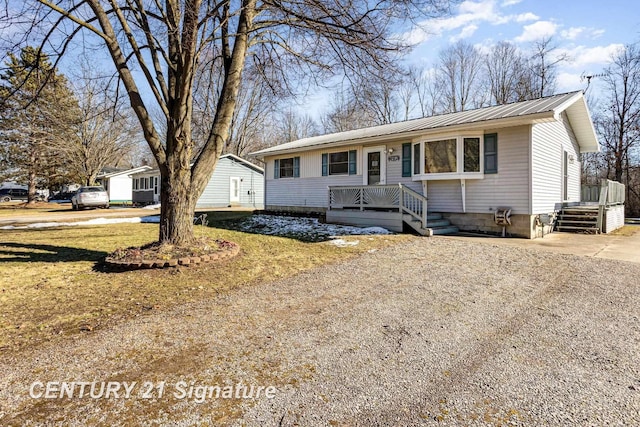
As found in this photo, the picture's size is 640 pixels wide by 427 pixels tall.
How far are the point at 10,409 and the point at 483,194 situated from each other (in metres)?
10.3

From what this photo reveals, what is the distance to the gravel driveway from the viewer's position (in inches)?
82.4

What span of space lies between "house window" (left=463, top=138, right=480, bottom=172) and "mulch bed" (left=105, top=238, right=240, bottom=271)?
714 cm

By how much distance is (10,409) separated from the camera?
2123mm

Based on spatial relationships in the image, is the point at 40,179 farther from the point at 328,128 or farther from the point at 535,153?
the point at 535,153

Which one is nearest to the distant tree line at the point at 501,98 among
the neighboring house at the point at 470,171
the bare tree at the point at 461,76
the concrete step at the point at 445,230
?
the bare tree at the point at 461,76

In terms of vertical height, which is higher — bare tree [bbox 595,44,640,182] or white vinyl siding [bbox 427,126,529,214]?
bare tree [bbox 595,44,640,182]

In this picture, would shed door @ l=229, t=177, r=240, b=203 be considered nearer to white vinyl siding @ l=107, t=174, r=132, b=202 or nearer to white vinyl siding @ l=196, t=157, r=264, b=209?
white vinyl siding @ l=196, t=157, r=264, b=209

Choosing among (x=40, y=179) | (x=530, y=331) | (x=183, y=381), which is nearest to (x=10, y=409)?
(x=183, y=381)

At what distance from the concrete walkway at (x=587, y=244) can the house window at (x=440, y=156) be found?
7.65 feet

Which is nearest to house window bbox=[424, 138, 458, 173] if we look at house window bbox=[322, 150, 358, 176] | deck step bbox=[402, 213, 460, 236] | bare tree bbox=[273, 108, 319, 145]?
deck step bbox=[402, 213, 460, 236]

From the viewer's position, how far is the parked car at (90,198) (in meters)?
21.6

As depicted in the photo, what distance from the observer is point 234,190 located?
24.8 m

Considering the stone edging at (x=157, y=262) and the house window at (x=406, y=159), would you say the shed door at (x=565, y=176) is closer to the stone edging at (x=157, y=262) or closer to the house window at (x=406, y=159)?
the house window at (x=406, y=159)

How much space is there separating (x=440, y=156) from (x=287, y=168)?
742 centimetres
